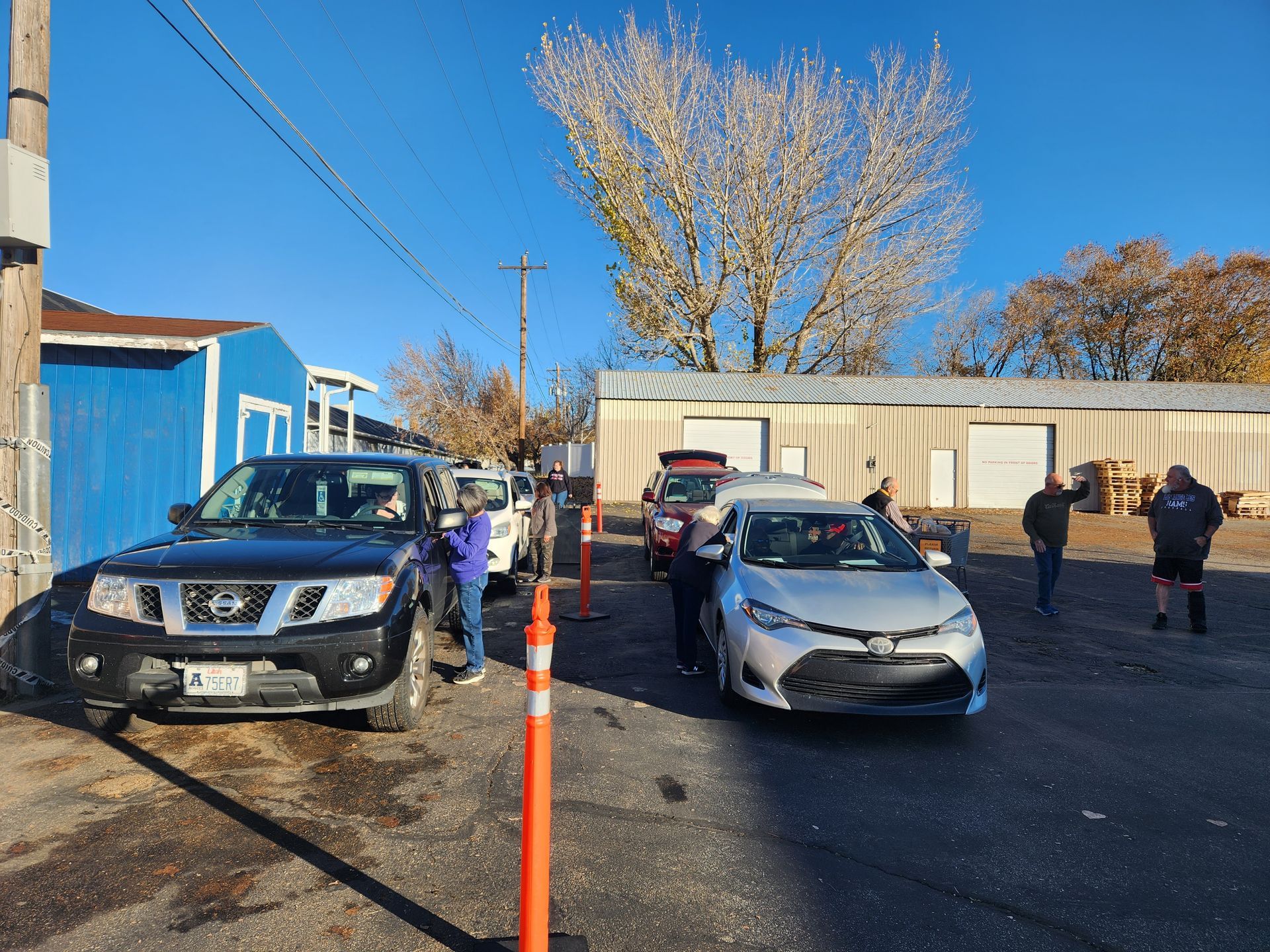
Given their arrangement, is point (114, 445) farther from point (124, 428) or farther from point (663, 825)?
point (663, 825)

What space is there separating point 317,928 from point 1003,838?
298 cm

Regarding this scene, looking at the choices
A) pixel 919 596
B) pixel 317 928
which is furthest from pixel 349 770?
pixel 919 596

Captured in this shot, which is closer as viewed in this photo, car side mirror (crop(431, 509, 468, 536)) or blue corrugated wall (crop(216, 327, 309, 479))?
car side mirror (crop(431, 509, 468, 536))

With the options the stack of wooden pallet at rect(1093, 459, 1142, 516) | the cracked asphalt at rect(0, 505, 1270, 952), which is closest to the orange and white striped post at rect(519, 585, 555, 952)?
the cracked asphalt at rect(0, 505, 1270, 952)

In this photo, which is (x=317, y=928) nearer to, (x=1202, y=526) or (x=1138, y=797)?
(x=1138, y=797)

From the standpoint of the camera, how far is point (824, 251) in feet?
105

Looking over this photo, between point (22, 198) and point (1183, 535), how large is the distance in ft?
35.4

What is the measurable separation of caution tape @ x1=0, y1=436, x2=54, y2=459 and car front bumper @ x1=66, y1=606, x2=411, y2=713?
1.89 m

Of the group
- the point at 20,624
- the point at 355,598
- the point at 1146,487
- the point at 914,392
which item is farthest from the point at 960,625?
the point at 1146,487

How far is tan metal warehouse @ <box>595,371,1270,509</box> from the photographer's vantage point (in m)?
28.0

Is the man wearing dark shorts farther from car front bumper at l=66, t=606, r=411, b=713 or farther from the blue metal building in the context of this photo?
the blue metal building

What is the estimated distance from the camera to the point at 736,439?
2838cm

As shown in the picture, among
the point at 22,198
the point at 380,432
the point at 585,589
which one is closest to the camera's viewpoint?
the point at 22,198

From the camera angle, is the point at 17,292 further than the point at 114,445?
No
